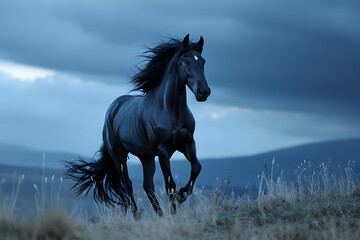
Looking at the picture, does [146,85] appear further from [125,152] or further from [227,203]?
[227,203]

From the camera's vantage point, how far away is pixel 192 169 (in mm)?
8688

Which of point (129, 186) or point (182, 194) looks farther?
point (129, 186)

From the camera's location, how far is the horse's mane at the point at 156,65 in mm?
9531

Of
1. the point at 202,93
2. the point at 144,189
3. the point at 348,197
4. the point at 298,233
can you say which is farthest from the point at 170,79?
the point at 348,197

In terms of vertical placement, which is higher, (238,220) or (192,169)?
(192,169)

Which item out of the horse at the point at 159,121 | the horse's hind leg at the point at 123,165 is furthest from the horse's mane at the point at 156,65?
the horse's hind leg at the point at 123,165

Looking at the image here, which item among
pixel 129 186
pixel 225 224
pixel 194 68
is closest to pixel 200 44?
pixel 194 68

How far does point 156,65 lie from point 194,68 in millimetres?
1380

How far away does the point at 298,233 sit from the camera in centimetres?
664

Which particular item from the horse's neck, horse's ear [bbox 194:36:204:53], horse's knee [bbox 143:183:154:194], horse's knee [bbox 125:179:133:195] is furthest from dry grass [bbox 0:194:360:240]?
horse's ear [bbox 194:36:204:53]

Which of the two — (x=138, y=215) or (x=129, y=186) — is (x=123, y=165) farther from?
(x=138, y=215)

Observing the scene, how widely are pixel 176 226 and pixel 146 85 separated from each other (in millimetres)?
3659

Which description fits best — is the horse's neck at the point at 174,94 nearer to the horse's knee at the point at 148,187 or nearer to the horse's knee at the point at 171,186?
the horse's knee at the point at 171,186

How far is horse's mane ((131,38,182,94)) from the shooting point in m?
9.53
